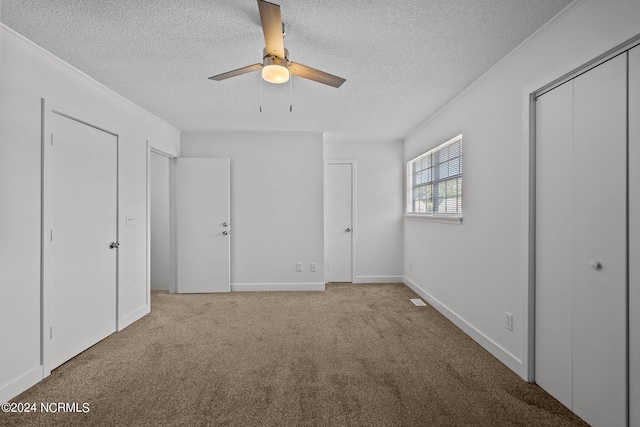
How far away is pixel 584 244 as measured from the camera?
64.1 inches

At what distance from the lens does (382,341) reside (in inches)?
103

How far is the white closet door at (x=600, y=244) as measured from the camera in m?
1.43

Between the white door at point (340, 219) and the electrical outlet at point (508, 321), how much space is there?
2734 millimetres

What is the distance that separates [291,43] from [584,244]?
2215mm

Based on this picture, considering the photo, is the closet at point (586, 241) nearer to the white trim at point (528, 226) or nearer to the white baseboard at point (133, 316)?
the white trim at point (528, 226)

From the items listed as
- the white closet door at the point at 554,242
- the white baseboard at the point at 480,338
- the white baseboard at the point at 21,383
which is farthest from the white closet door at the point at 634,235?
the white baseboard at the point at 21,383

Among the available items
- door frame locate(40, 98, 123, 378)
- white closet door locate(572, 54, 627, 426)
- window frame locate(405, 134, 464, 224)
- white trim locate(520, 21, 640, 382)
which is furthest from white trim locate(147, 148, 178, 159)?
white closet door locate(572, 54, 627, 426)

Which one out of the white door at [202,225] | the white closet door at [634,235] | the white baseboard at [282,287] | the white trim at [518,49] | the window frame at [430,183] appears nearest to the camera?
the white closet door at [634,235]

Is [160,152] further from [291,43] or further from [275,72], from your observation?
[275,72]

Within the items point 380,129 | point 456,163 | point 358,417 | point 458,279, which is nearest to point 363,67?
point 456,163

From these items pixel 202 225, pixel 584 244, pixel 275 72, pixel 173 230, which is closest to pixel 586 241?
pixel 584 244

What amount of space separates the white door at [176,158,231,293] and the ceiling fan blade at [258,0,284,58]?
2720 millimetres

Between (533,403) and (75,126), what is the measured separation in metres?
3.90

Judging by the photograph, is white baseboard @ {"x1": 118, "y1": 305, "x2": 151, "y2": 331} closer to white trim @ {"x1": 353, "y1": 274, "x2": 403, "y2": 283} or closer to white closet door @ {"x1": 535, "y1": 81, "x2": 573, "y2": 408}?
white trim @ {"x1": 353, "y1": 274, "x2": 403, "y2": 283}
